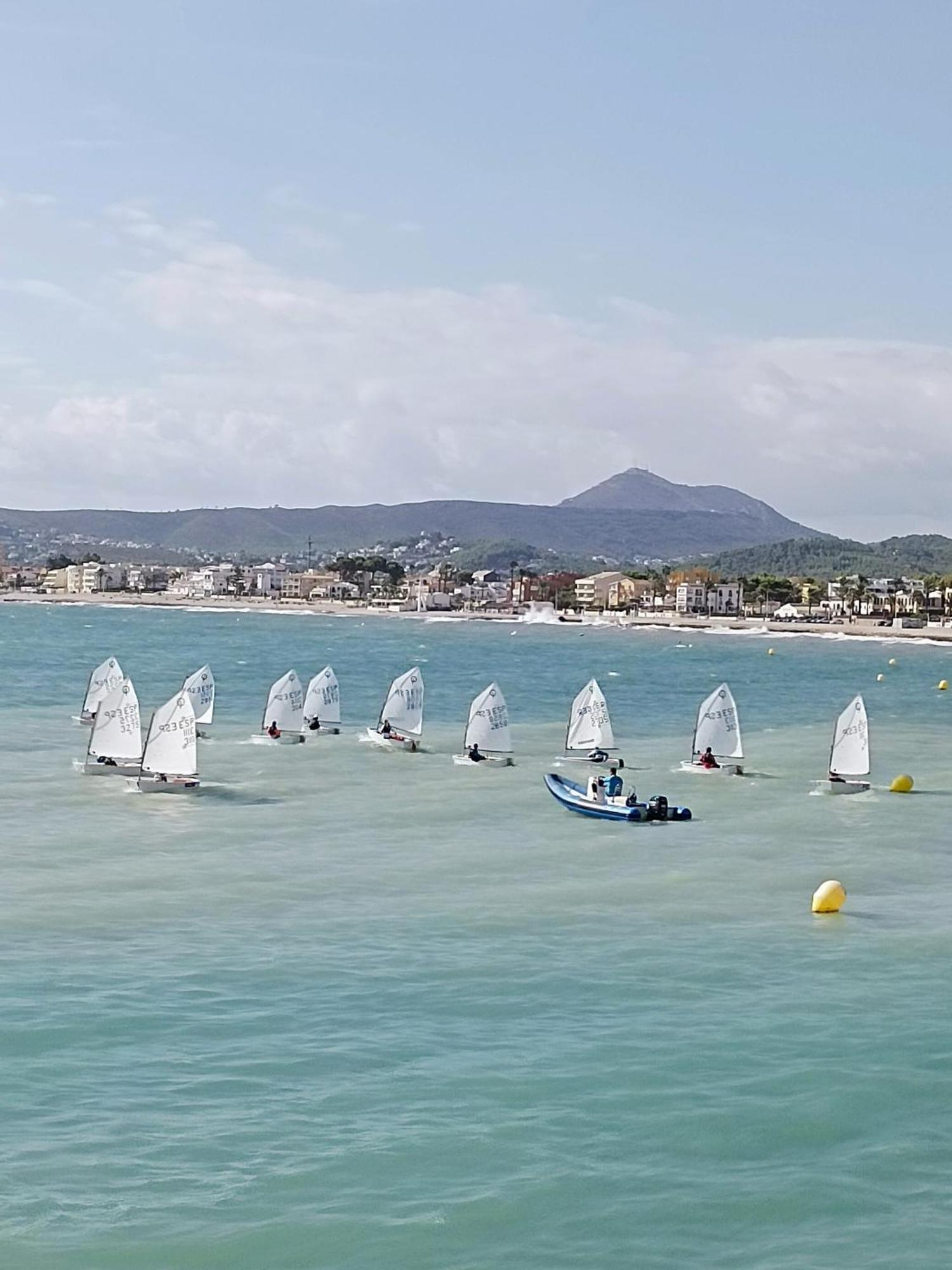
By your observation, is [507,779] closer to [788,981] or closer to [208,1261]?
[788,981]

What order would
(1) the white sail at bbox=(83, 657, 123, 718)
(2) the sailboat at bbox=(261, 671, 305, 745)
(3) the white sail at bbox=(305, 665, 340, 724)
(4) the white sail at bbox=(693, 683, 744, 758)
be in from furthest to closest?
(1) the white sail at bbox=(83, 657, 123, 718) → (3) the white sail at bbox=(305, 665, 340, 724) → (2) the sailboat at bbox=(261, 671, 305, 745) → (4) the white sail at bbox=(693, 683, 744, 758)

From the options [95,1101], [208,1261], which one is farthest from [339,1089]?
[208,1261]

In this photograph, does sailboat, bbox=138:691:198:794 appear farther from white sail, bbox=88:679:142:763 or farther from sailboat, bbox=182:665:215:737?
sailboat, bbox=182:665:215:737

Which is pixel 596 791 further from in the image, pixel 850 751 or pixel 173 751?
pixel 173 751

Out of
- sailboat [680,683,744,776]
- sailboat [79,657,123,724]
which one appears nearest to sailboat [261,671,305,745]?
sailboat [79,657,123,724]

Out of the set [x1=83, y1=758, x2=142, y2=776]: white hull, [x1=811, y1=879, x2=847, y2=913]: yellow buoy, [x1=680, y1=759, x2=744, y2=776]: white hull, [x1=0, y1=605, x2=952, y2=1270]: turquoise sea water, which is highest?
[x1=680, y1=759, x2=744, y2=776]: white hull

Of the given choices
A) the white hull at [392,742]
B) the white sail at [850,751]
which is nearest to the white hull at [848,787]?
the white sail at [850,751]
